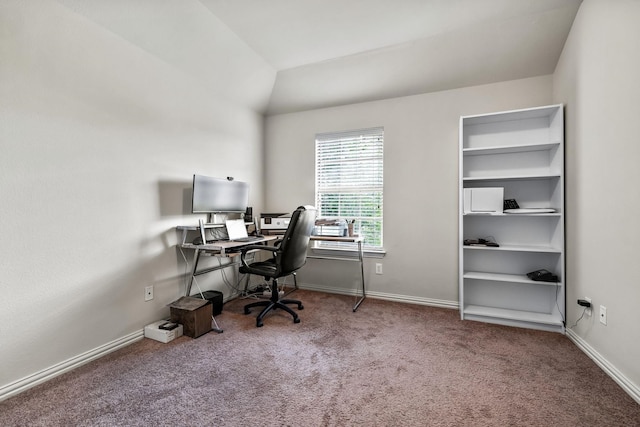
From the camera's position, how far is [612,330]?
181cm

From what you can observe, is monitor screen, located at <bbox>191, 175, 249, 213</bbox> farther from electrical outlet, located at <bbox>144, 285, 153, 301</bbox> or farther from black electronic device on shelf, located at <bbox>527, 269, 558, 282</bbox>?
black electronic device on shelf, located at <bbox>527, 269, 558, 282</bbox>

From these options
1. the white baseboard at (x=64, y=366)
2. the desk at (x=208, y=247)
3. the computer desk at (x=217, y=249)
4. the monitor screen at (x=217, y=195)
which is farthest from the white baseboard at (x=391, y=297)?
the white baseboard at (x=64, y=366)

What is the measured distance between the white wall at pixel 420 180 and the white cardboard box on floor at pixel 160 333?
1.83 meters

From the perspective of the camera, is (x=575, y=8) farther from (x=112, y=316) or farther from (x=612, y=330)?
(x=112, y=316)

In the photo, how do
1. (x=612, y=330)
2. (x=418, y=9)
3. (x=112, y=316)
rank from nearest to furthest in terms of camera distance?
1. (x=612, y=330)
2. (x=112, y=316)
3. (x=418, y=9)

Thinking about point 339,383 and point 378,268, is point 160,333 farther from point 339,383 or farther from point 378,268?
point 378,268

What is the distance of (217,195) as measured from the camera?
2.94 meters

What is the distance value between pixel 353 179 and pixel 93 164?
102 inches

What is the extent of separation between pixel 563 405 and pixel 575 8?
277 cm

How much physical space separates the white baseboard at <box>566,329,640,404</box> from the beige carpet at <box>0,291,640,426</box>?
0.13 feet

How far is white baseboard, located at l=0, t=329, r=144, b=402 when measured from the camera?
1.64m

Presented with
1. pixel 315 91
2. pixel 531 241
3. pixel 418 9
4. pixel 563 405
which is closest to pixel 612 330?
pixel 563 405

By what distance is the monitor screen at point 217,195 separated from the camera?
106 inches

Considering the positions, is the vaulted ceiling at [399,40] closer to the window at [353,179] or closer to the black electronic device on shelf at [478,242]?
the window at [353,179]
